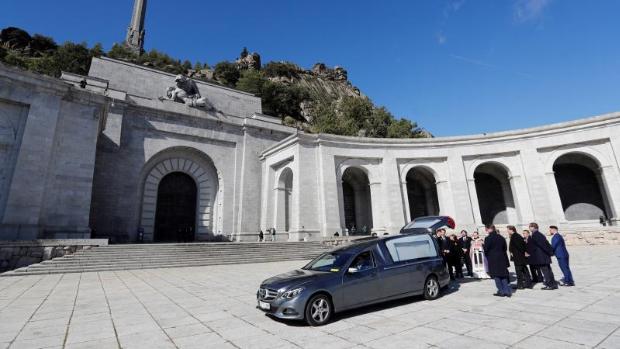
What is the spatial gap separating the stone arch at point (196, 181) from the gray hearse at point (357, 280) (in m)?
19.8

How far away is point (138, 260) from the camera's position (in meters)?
13.5

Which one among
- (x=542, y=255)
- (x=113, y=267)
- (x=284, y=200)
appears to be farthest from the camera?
(x=284, y=200)

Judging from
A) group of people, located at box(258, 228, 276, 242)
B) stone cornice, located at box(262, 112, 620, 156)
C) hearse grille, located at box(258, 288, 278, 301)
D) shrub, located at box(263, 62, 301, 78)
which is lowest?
hearse grille, located at box(258, 288, 278, 301)

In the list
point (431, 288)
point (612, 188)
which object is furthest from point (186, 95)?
point (612, 188)

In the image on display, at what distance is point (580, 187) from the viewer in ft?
76.3

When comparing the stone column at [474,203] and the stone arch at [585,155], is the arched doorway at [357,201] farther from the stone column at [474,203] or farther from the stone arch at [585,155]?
the stone arch at [585,155]

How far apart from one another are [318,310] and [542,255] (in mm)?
6142

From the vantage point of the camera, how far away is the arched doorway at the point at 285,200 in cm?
2378

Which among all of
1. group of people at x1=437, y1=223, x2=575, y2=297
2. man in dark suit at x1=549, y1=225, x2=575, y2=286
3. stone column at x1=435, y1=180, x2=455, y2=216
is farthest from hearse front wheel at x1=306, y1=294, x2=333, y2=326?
stone column at x1=435, y1=180, x2=455, y2=216

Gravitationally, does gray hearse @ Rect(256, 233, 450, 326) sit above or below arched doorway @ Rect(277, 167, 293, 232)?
below

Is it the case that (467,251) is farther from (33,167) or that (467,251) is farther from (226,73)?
(226,73)

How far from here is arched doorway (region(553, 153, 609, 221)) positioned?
22328 millimetres

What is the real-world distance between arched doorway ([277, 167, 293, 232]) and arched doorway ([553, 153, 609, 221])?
2112cm

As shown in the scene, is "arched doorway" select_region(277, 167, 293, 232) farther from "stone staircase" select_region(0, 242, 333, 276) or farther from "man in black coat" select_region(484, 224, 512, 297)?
"man in black coat" select_region(484, 224, 512, 297)
